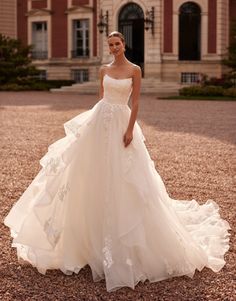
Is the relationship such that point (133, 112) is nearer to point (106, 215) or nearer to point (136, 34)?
point (106, 215)

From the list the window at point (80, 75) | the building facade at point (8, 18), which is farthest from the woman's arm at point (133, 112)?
the building facade at point (8, 18)

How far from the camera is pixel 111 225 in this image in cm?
344

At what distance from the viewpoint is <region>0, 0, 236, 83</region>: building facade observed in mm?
25328

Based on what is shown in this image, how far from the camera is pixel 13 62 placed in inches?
1009

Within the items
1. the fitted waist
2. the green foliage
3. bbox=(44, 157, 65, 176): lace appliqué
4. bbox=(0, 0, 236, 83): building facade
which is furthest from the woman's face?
bbox=(0, 0, 236, 83): building facade

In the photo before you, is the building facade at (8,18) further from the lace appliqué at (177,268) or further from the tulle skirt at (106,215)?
the lace appliqué at (177,268)

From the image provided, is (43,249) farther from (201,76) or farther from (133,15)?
(133,15)

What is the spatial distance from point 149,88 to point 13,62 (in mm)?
6935

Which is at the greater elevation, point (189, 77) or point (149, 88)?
point (189, 77)

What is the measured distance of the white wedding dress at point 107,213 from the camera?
343 centimetres

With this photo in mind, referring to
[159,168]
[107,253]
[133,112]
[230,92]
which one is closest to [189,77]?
[230,92]

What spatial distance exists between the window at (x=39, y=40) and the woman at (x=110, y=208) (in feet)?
88.0

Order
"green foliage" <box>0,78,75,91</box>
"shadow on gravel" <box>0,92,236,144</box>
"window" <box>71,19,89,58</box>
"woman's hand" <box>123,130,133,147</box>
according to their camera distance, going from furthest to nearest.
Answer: "window" <box>71,19,89,58</box>, "green foliage" <box>0,78,75,91</box>, "shadow on gravel" <box>0,92,236,144</box>, "woman's hand" <box>123,130,133,147</box>

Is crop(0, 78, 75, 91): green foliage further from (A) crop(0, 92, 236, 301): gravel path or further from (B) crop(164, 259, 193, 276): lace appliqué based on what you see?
(B) crop(164, 259, 193, 276): lace appliqué
